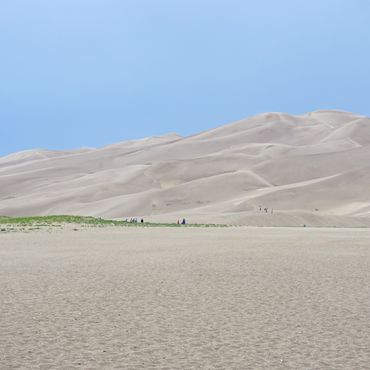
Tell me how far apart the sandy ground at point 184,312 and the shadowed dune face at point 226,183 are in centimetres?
3878

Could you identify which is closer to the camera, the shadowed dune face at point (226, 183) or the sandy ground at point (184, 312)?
the sandy ground at point (184, 312)

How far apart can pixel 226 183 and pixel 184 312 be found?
96.6 metres

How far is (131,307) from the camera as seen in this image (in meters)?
11.8

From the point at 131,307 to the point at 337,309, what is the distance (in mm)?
3611

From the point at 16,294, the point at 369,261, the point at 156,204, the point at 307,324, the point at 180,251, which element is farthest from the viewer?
the point at 156,204

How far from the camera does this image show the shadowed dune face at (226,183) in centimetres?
8088

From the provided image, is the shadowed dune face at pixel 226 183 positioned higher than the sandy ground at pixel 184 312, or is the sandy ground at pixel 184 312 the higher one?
the shadowed dune face at pixel 226 183

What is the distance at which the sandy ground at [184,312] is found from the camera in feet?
26.7

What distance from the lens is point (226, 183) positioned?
10762 cm

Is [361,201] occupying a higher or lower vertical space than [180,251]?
higher

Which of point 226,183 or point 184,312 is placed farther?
point 226,183

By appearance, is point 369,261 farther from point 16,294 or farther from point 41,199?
point 41,199

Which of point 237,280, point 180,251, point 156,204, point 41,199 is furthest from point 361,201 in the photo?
point 237,280

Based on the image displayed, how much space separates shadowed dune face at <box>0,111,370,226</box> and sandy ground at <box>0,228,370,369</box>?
3878 centimetres
